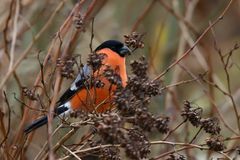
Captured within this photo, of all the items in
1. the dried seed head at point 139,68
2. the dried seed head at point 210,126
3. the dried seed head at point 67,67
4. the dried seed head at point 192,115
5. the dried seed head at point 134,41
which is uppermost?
the dried seed head at point 134,41

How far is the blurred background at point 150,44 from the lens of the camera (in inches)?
149

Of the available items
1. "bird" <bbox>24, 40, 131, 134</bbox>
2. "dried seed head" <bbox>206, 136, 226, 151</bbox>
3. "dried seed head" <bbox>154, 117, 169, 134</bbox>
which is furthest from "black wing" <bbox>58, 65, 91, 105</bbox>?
"dried seed head" <bbox>206, 136, 226, 151</bbox>

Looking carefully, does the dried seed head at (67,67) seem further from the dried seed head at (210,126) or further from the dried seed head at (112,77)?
the dried seed head at (210,126)

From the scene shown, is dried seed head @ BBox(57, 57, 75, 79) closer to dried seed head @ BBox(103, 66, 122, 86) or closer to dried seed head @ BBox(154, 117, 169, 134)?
A: dried seed head @ BBox(103, 66, 122, 86)

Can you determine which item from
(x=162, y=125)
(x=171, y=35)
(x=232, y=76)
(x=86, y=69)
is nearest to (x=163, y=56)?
(x=171, y=35)

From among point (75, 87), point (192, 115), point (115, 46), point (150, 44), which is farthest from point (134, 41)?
point (150, 44)

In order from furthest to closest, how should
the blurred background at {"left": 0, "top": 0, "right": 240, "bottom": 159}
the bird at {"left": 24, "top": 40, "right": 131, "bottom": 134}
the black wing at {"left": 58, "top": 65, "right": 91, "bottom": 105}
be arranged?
1. the blurred background at {"left": 0, "top": 0, "right": 240, "bottom": 159}
2. the bird at {"left": 24, "top": 40, "right": 131, "bottom": 134}
3. the black wing at {"left": 58, "top": 65, "right": 91, "bottom": 105}

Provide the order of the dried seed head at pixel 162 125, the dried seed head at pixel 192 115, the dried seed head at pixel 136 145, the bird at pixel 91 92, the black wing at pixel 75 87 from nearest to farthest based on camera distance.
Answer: the dried seed head at pixel 136 145 < the dried seed head at pixel 162 125 < the dried seed head at pixel 192 115 < the black wing at pixel 75 87 < the bird at pixel 91 92

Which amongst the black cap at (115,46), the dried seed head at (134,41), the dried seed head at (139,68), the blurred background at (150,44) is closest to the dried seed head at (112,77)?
the dried seed head at (139,68)

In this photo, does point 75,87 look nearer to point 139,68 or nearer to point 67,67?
point 67,67

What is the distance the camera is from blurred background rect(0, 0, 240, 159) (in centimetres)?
379

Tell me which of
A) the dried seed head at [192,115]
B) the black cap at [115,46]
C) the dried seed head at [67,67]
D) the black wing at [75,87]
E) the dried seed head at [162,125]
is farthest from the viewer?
the black cap at [115,46]

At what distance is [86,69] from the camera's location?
2754 millimetres

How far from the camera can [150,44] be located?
562cm
